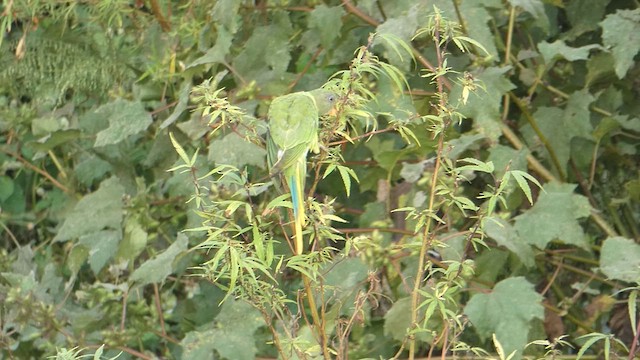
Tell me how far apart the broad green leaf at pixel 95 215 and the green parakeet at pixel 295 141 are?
118cm

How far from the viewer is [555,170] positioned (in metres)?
2.40

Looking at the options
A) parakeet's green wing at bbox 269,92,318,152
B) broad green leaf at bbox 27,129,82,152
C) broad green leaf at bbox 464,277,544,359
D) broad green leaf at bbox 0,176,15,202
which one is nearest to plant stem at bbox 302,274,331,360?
parakeet's green wing at bbox 269,92,318,152

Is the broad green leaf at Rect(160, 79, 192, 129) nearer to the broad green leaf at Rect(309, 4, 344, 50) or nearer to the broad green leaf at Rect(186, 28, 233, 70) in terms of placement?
the broad green leaf at Rect(186, 28, 233, 70)

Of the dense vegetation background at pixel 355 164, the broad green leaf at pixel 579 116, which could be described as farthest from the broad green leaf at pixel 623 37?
the broad green leaf at pixel 579 116

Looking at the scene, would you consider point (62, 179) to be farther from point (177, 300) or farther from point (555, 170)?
point (555, 170)

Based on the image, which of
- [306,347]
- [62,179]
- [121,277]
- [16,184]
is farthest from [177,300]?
[306,347]

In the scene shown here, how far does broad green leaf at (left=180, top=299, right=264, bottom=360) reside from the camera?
2.13m

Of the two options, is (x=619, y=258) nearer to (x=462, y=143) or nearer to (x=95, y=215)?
(x=462, y=143)

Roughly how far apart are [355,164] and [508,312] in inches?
21.7

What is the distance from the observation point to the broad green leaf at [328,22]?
2223 millimetres

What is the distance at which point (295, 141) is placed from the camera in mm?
1309

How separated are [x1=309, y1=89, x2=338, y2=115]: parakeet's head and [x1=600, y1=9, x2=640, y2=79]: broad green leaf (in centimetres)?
100

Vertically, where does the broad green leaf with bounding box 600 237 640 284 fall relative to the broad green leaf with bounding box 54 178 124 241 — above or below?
above

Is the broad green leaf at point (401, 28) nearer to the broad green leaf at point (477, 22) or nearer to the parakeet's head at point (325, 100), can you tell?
the broad green leaf at point (477, 22)
